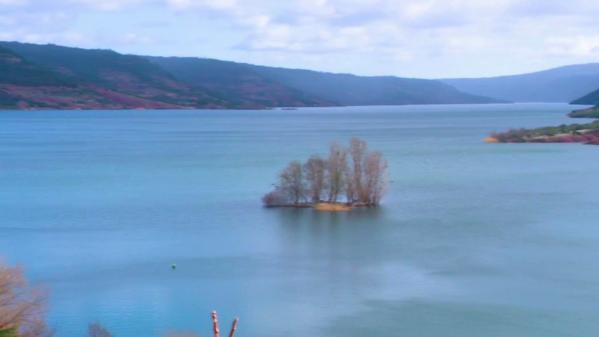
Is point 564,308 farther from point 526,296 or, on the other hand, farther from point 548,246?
point 548,246

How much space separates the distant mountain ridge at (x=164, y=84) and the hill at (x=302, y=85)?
118mm

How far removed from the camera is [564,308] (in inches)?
401

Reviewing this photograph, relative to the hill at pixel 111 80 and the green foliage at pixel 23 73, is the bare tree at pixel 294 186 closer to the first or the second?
the green foliage at pixel 23 73

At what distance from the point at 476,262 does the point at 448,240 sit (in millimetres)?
1631

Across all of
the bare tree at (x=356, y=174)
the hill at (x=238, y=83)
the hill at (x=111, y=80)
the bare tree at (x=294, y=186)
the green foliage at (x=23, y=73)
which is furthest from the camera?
the hill at (x=238, y=83)

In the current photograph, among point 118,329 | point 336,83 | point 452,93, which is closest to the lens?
point 118,329

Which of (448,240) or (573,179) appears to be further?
(573,179)

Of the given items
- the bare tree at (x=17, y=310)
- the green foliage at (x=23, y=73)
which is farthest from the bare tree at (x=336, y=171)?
the green foliage at (x=23, y=73)

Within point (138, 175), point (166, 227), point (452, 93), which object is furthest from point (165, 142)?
point (452, 93)

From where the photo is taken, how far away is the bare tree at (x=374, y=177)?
1716 cm

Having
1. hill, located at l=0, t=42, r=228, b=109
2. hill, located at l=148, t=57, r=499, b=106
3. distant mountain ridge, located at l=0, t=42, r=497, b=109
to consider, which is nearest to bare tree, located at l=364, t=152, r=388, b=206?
distant mountain ridge, located at l=0, t=42, r=497, b=109

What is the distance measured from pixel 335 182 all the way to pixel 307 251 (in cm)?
388

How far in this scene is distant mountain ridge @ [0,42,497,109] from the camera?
71688 millimetres

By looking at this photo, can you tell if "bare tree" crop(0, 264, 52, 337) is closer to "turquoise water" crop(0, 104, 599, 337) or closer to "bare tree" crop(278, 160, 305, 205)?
"turquoise water" crop(0, 104, 599, 337)
